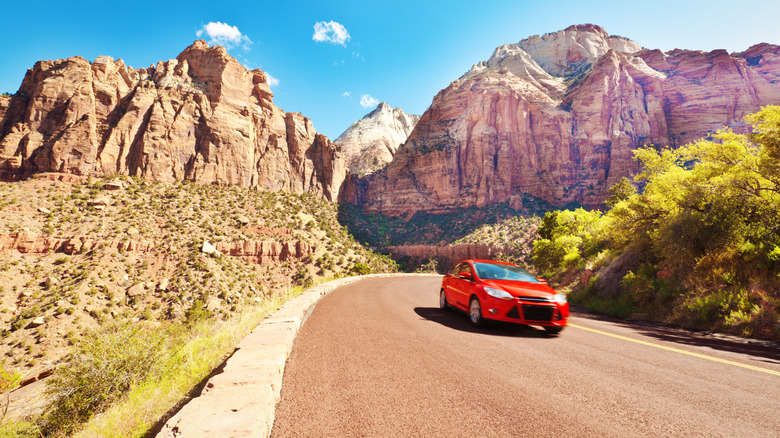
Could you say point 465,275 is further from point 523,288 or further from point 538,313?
point 538,313

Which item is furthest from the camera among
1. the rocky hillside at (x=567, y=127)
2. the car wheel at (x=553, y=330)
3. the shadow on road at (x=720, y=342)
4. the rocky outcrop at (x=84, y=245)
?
the rocky hillside at (x=567, y=127)

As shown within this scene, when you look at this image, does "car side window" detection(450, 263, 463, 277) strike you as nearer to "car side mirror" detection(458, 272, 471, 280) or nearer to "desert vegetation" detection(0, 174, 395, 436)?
"car side mirror" detection(458, 272, 471, 280)

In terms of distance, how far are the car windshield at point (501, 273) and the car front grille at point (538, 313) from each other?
126 centimetres

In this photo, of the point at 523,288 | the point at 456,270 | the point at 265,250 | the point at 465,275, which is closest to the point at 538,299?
the point at 523,288

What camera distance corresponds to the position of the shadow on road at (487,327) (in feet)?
21.0

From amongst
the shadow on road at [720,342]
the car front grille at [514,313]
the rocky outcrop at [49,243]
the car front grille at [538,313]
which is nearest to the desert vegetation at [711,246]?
the shadow on road at [720,342]

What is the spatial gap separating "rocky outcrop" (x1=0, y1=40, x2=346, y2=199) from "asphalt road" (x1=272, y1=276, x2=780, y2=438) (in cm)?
6120

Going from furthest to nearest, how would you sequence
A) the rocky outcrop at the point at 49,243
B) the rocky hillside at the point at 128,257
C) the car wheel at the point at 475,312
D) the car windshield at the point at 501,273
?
the rocky outcrop at the point at 49,243 < the rocky hillside at the point at 128,257 < the car windshield at the point at 501,273 < the car wheel at the point at 475,312

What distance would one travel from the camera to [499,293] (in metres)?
6.64

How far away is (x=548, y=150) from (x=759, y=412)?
8626cm

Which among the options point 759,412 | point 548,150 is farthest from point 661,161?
point 548,150

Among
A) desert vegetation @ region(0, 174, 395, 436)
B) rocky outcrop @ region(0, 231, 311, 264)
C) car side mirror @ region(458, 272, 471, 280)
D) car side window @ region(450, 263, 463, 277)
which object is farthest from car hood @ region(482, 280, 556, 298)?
rocky outcrop @ region(0, 231, 311, 264)

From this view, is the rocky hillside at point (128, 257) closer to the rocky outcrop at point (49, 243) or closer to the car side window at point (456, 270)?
the rocky outcrop at point (49, 243)

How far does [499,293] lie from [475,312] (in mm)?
859
